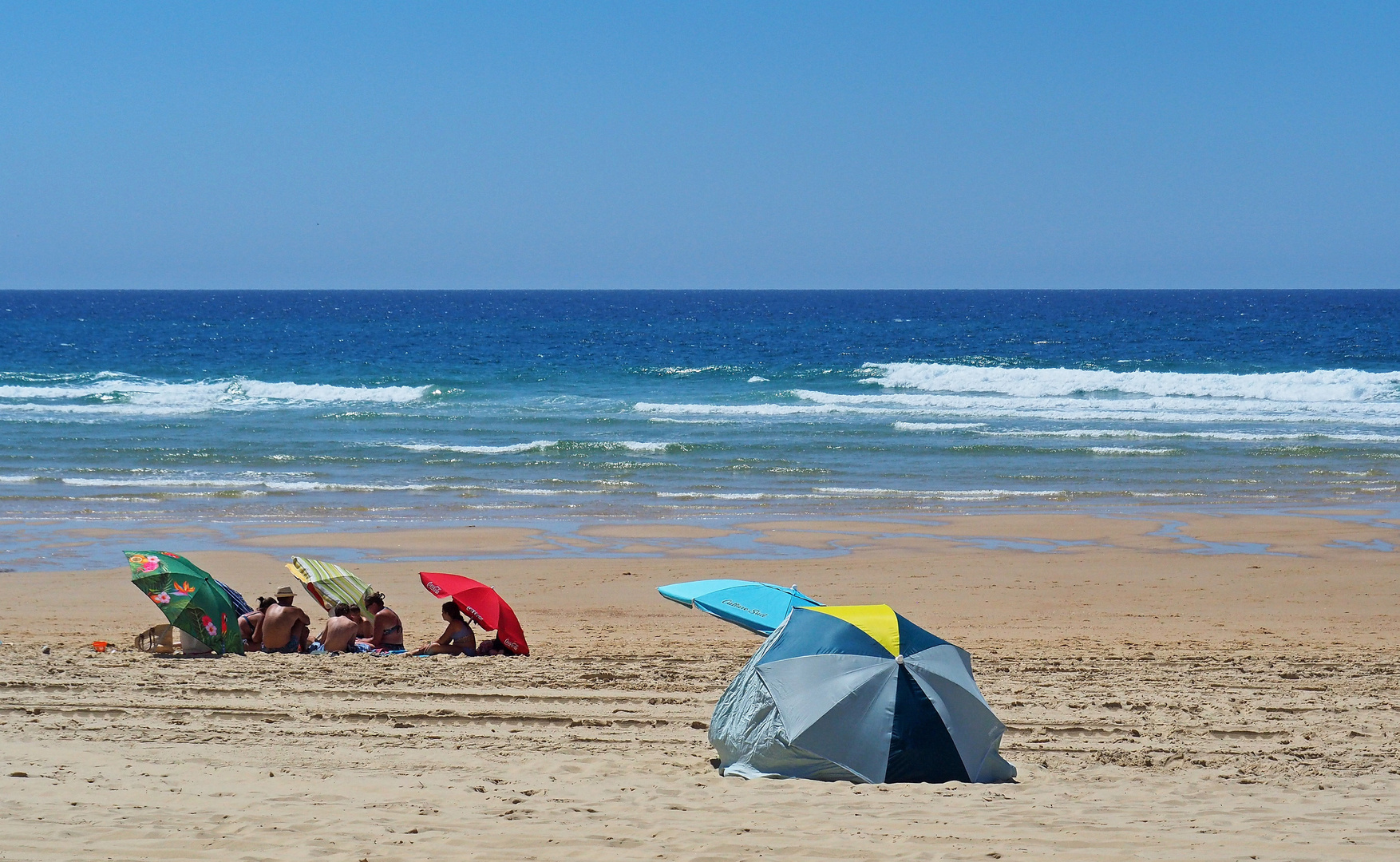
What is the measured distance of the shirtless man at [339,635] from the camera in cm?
1001

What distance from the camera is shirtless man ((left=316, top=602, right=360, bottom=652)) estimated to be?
10.0m

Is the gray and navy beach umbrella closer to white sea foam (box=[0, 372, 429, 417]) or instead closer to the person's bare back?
the person's bare back

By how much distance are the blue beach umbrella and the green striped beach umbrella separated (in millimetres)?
2763

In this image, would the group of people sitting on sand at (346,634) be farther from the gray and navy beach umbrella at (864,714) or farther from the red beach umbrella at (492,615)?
the gray and navy beach umbrella at (864,714)

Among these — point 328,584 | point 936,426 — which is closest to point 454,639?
point 328,584

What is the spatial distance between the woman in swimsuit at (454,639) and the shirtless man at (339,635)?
66 cm

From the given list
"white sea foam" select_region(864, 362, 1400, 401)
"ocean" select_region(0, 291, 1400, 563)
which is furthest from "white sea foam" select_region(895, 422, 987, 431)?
"white sea foam" select_region(864, 362, 1400, 401)

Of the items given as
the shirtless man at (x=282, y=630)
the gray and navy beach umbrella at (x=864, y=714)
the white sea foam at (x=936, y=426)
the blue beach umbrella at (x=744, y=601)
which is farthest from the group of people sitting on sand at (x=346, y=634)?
the white sea foam at (x=936, y=426)

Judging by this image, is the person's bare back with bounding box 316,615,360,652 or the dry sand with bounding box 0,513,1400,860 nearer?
the dry sand with bounding box 0,513,1400,860

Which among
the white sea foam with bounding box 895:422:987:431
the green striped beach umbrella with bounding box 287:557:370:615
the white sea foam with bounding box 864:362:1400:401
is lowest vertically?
the green striped beach umbrella with bounding box 287:557:370:615

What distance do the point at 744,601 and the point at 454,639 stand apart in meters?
2.41

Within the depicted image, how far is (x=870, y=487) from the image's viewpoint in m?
20.9

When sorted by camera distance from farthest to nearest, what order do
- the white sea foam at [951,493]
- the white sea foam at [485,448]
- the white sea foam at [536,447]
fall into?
the white sea foam at [536,447] → the white sea foam at [485,448] → the white sea foam at [951,493]

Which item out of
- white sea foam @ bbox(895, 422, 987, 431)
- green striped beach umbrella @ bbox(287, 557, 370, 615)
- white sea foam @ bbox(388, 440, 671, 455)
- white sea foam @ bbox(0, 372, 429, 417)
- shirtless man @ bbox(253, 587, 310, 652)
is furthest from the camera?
white sea foam @ bbox(0, 372, 429, 417)
